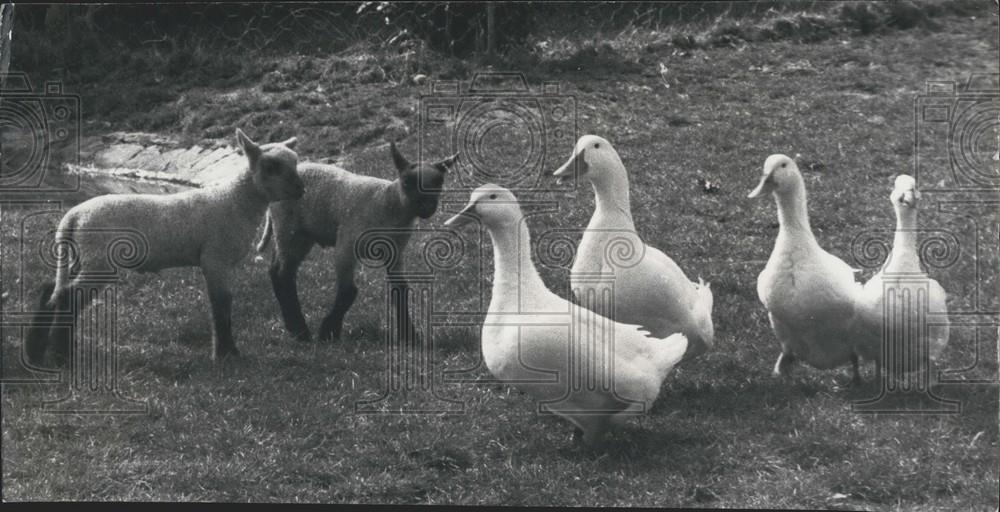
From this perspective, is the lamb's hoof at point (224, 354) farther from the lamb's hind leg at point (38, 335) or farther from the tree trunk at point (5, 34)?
the tree trunk at point (5, 34)

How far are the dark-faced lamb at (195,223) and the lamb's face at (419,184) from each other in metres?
0.38

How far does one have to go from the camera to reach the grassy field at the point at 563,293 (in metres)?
4.39

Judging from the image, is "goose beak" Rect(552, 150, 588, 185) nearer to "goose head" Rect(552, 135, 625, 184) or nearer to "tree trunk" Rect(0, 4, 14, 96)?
"goose head" Rect(552, 135, 625, 184)

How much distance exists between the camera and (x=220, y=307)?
4609 millimetres

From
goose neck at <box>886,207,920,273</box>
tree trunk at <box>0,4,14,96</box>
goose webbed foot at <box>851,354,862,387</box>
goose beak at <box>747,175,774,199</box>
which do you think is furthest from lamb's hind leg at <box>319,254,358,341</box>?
goose neck at <box>886,207,920,273</box>

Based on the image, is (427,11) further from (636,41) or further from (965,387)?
(965,387)

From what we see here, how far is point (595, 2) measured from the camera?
5.31 meters

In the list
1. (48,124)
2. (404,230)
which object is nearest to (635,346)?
(404,230)

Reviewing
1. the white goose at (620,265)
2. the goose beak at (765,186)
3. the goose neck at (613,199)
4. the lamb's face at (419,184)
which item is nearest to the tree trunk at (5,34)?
the lamb's face at (419,184)

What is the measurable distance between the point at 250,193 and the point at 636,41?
1.97 meters

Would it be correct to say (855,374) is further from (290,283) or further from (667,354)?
(290,283)

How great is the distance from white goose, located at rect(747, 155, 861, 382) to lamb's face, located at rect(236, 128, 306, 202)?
5.60 ft

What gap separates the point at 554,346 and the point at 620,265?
485mm

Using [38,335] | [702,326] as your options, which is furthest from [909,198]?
[38,335]
